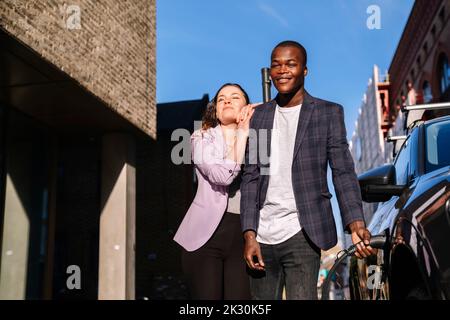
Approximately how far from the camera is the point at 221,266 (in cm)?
309

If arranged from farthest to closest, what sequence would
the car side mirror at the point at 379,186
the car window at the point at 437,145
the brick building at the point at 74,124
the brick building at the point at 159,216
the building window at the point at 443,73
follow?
the building window at the point at 443,73 → the brick building at the point at 159,216 → the brick building at the point at 74,124 → the car side mirror at the point at 379,186 → the car window at the point at 437,145

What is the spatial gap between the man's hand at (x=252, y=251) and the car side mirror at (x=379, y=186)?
1.12 m

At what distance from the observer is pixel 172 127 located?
2542cm

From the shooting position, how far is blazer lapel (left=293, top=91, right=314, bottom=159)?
2.86m

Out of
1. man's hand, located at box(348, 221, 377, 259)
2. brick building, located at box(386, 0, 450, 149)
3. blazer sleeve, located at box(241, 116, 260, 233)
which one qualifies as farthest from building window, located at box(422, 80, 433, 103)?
man's hand, located at box(348, 221, 377, 259)

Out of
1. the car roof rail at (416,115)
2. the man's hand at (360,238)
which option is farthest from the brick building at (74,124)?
the man's hand at (360,238)

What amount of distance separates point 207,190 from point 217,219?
17 cm

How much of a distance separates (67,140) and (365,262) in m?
11.7

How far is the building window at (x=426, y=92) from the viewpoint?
33.2 m

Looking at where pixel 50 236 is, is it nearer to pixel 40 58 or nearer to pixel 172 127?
pixel 40 58

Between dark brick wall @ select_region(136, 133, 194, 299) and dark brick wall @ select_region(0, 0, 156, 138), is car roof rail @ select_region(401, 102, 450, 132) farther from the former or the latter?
dark brick wall @ select_region(136, 133, 194, 299)

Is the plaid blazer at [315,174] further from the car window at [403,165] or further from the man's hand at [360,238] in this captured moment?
the car window at [403,165]

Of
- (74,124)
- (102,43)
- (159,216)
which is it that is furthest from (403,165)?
(159,216)

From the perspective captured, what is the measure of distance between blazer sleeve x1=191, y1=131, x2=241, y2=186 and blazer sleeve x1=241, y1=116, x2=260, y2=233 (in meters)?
0.08
